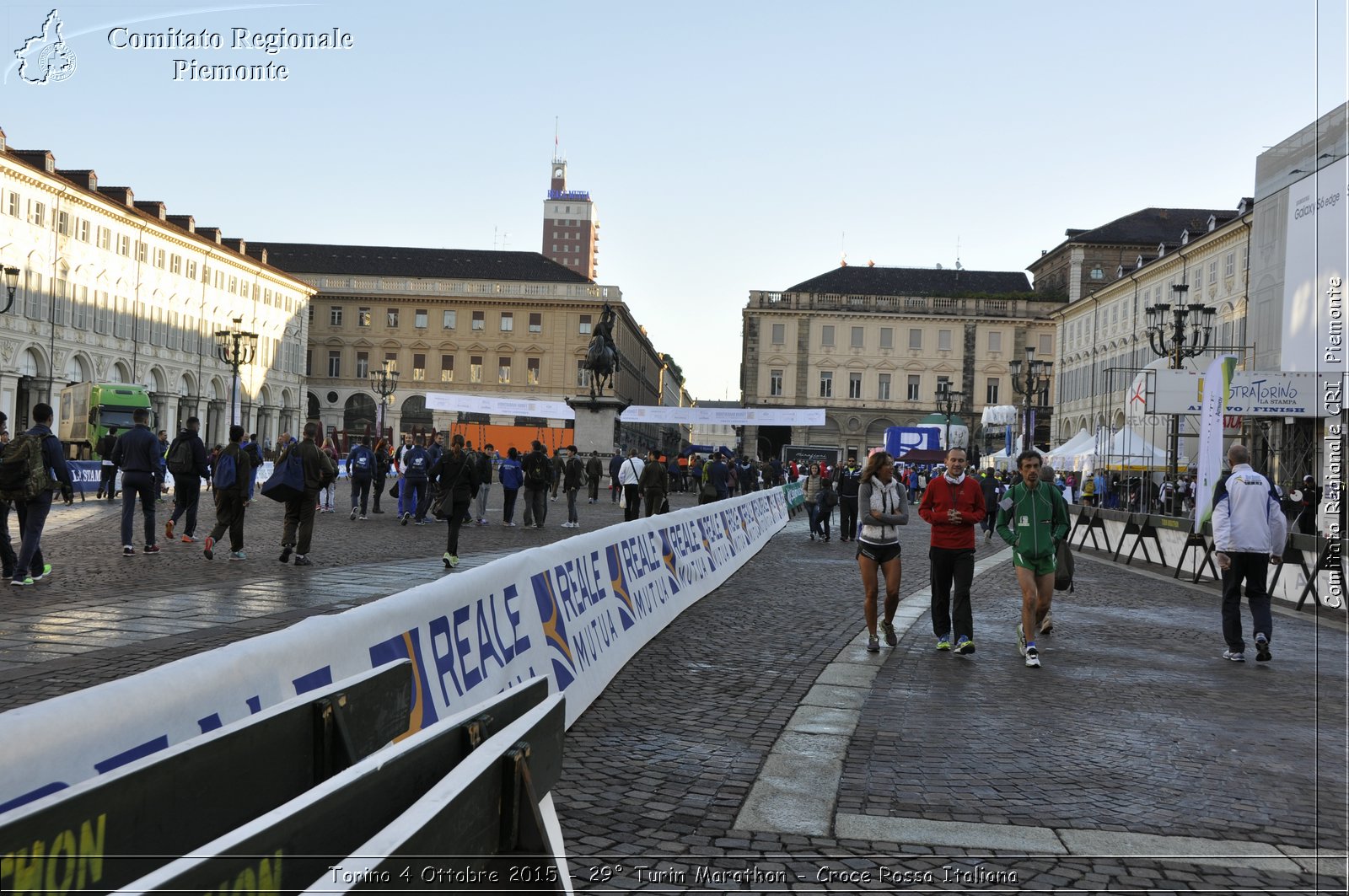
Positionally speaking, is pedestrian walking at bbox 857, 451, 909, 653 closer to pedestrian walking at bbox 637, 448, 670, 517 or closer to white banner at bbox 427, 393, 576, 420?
pedestrian walking at bbox 637, 448, 670, 517

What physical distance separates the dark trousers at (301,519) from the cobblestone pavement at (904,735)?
1293mm

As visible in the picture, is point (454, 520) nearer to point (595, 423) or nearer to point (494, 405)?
point (595, 423)

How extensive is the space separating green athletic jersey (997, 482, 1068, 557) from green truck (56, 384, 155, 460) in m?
37.8

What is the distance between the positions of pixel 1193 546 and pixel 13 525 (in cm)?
1819

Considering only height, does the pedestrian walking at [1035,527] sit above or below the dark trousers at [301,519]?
above

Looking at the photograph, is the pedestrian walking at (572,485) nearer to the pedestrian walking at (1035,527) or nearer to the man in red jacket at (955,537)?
the man in red jacket at (955,537)

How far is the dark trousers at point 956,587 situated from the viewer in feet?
32.0

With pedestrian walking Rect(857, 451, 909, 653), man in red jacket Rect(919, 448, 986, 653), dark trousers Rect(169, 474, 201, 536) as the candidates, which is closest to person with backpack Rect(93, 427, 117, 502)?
dark trousers Rect(169, 474, 201, 536)

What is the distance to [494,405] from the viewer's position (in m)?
48.0

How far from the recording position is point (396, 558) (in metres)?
15.8

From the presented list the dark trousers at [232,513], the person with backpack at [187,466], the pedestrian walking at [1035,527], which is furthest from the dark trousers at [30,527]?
the pedestrian walking at [1035,527]

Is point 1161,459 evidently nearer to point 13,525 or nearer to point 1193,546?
point 1193,546

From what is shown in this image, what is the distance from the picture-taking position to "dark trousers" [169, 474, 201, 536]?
645 inches

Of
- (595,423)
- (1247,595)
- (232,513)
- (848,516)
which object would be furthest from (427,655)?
(595,423)
